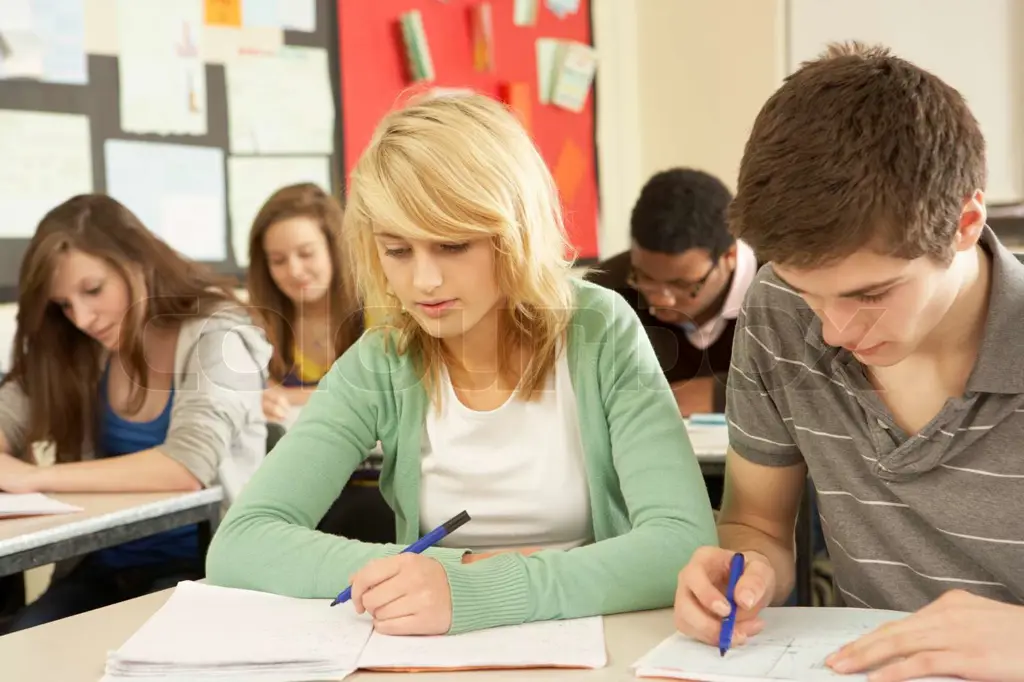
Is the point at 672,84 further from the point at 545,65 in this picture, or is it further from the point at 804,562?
the point at 804,562

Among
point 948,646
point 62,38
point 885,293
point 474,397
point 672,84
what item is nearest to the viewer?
point 948,646

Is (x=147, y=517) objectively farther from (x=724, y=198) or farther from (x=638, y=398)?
(x=724, y=198)

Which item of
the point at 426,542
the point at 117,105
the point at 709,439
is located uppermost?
the point at 117,105

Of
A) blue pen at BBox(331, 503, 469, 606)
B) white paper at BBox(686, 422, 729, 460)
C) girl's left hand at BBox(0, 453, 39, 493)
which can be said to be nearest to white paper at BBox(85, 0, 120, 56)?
girl's left hand at BBox(0, 453, 39, 493)

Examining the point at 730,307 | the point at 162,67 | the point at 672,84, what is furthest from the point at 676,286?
the point at 672,84

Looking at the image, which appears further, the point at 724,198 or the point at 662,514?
the point at 724,198

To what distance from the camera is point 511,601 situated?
1134mm

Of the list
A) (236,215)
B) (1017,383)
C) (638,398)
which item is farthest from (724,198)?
(1017,383)

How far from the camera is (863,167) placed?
3.22ft

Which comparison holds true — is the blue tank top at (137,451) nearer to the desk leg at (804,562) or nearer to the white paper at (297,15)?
the desk leg at (804,562)

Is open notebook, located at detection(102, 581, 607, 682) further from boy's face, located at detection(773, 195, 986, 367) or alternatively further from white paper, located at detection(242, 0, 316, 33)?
white paper, located at detection(242, 0, 316, 33)

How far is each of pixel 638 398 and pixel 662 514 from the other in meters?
0.16

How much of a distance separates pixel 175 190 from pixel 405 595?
2.17m

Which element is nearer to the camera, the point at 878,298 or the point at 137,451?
the point at 878,298
